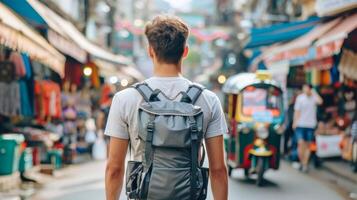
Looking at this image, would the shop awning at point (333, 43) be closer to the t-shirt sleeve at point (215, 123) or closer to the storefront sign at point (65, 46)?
the storefront sign at point (65, 46)

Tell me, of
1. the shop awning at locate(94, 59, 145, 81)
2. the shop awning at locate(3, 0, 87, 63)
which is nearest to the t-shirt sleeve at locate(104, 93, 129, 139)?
the shop awning at locate(3, 0, 87, 63)

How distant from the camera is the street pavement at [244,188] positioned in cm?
944

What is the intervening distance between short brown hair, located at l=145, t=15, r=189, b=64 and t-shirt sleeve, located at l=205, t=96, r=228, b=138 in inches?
12.9

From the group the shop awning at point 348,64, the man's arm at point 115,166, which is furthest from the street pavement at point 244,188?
the man's arm at point 115,166

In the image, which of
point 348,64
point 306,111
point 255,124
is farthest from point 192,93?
point 348,64

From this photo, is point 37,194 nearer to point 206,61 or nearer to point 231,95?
point 231,95

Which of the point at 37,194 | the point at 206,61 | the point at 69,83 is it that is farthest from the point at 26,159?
the point at 206,61

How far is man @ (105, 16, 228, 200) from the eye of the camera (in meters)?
3.01

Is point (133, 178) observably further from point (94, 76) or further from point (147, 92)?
point (94, 76)

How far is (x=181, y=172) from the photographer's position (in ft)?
9.37

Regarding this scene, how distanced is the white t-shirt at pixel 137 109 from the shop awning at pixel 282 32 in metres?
14.3

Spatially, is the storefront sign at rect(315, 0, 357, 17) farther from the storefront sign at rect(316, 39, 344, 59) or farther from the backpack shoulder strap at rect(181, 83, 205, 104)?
the backpack shoulder strap at rect(181, 83, 205, 104)

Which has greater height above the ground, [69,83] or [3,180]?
[69,83]

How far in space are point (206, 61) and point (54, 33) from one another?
55.5m
